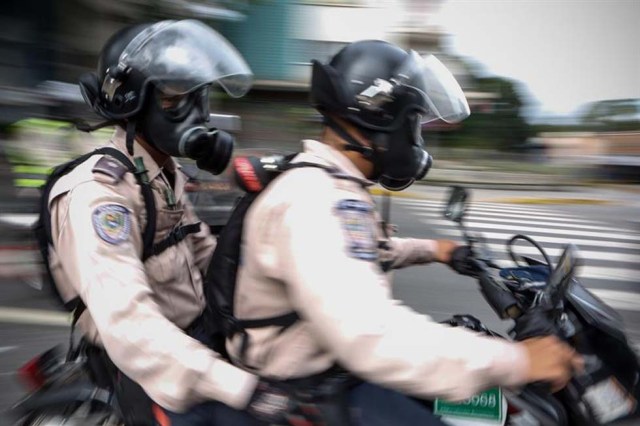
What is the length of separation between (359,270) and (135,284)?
23.7 inches

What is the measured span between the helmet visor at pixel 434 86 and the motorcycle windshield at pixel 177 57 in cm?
65

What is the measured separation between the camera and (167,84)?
2.08 meters

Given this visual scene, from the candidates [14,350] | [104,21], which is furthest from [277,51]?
[14,350]

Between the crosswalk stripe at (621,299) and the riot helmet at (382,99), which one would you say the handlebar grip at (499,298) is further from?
the crosswalk stripe at (621,299)

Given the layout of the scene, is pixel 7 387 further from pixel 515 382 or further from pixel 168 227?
pixel 515 382

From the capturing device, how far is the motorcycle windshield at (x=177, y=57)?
2084 millimetres

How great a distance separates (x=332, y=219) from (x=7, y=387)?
9.11 feet

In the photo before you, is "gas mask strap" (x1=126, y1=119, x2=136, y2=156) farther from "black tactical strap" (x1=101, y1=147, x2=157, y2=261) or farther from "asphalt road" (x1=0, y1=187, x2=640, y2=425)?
"asphalt road" (x1=0, y1=187, x2=640, y2=425)

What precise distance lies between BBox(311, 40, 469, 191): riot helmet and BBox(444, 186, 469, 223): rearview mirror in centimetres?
38

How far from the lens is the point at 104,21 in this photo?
37.5 feet

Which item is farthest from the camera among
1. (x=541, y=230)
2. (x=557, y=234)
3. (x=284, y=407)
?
(x=541, y=230)

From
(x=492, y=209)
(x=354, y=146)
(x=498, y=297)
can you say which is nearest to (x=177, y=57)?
(x=354, y=146)

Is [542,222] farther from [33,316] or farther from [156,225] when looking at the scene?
[156,225]

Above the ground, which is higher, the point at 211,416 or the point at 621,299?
the point at 211,416
